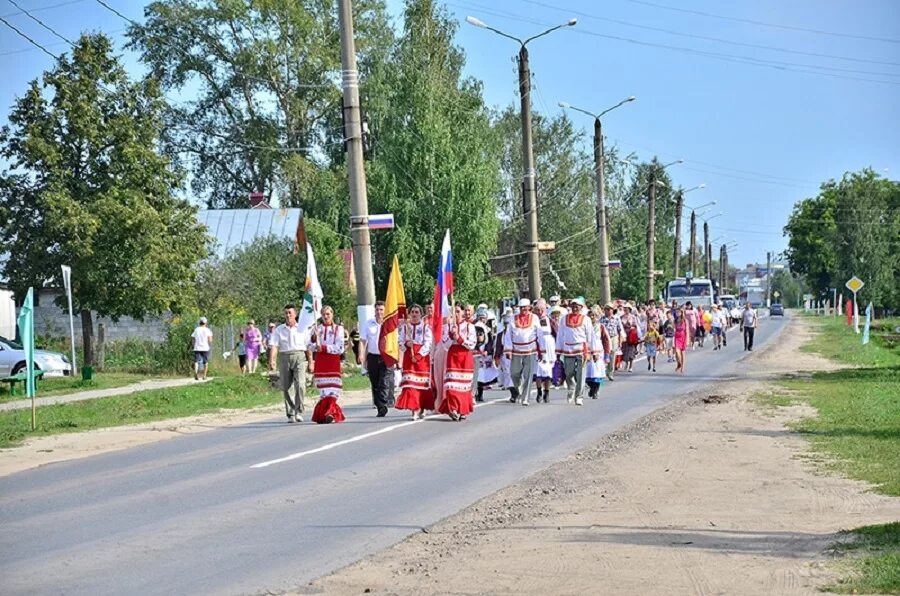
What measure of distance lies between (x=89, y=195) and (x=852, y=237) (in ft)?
199

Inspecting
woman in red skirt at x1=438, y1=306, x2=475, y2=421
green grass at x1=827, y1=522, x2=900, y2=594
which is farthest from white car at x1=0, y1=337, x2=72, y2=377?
green grass at x1=827, y1=522, x2=900, y2=594

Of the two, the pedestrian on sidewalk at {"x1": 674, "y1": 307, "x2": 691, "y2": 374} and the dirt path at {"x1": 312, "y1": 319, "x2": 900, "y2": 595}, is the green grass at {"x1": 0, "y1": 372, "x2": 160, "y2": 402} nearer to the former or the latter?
the pedestrian on sidewalk at {"x1": 674, "y1": 307, "x2": 691, "y2": 374}

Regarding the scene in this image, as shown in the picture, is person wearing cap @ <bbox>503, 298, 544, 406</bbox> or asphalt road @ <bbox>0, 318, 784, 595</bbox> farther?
person wearing cap @ <bbox>503, 298, 544, 406</bbox>

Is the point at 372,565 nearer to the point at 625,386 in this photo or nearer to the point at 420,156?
the point at 625,386

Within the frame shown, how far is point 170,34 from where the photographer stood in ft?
227

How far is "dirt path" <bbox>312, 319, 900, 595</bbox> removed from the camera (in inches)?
348

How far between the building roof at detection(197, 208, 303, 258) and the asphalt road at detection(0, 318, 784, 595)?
37.9 meters

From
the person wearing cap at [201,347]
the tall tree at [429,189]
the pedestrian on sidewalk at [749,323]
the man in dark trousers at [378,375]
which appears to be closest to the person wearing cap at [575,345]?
the man in dark trousers at [378,375]

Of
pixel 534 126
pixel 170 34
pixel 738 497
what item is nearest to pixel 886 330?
pixel 534 126

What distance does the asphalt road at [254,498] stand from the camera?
956cm

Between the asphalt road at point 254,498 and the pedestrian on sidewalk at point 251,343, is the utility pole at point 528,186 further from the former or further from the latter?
the asphalt road at point 254,498

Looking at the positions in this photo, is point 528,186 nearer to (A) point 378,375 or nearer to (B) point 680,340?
(B) point 680,340

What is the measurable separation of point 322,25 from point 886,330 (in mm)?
37857

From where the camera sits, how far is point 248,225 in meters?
63.1
